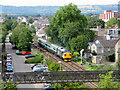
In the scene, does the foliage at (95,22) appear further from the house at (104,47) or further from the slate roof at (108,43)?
the house at (104,47)

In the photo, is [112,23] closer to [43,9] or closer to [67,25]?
[67,25]

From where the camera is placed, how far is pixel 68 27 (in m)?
11.8

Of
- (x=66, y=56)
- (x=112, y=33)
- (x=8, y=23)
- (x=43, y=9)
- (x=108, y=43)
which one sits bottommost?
(x=66, y=56)

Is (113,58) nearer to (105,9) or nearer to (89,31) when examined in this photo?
(89,31)

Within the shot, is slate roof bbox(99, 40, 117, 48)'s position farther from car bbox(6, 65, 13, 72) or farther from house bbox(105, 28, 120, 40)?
car bbox(6, 65, 13, 72)

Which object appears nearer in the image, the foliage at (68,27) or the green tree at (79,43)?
the green tree at (79,43)

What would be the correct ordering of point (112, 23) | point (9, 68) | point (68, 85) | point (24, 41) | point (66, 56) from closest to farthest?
point (68, 85) < point (9, 68) < point (66, 56) < point (24, 41) < point (112, 23)

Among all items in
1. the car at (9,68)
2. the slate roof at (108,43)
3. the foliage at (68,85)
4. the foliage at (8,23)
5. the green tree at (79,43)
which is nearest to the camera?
the foliage at (68,85)

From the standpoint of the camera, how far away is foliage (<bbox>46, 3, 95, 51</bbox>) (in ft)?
37.9

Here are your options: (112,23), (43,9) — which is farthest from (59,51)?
(43,9)

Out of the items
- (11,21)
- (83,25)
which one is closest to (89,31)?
(83,25)

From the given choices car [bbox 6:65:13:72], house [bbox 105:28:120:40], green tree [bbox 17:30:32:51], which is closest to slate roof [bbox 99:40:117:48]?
house [bbox 105:28:120:40]

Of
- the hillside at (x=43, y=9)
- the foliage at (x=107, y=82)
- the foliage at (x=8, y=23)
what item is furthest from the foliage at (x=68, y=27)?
the foliage at (x=107, y=82)

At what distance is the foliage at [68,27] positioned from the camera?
1154 centimetres
